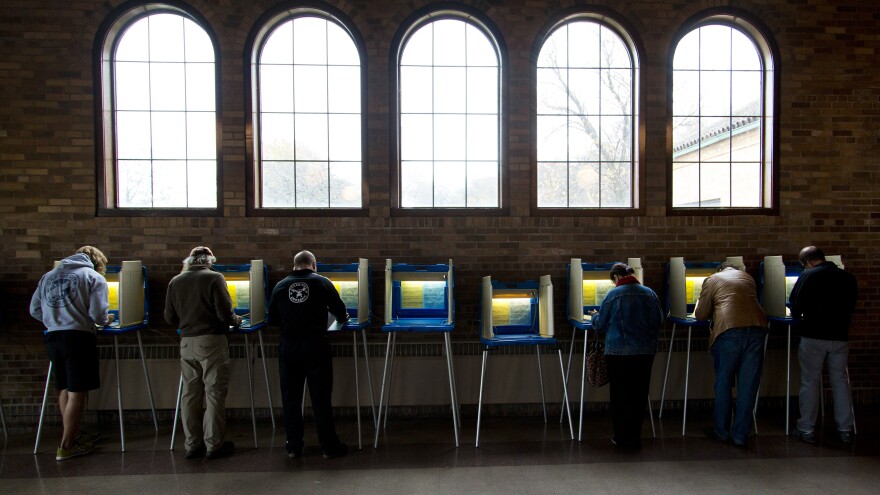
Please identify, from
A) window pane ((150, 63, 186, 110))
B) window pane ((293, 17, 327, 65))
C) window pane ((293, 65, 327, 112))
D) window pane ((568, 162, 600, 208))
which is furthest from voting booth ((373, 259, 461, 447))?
window pane ((150, 63, 186, 110))

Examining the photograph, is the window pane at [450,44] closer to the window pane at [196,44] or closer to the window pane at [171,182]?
the window pane at [196,44]

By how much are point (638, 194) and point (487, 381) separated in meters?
2.70

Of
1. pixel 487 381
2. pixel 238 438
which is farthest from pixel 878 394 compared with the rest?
pixel 238 438

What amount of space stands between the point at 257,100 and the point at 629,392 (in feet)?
16.1

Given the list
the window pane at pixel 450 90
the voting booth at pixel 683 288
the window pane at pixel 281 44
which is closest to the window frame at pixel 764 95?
the voting booth at pixel 683 288

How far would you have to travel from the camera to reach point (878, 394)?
19.5 ft

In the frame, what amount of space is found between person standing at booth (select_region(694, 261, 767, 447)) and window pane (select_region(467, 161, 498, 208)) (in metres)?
2.40

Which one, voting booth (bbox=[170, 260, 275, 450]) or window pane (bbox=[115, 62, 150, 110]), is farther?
window pane (bbox=[115, 62, 150, 110])

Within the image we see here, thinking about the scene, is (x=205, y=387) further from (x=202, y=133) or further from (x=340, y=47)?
(x=340, y=47)

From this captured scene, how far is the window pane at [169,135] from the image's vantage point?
5848 millimetres

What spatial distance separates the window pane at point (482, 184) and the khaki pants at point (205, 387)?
3.04m

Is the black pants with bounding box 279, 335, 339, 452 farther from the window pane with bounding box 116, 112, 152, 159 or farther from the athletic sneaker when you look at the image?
the window pane with bounding box 116, 112, 152, 159

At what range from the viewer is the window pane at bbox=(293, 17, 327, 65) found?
5.87 meters

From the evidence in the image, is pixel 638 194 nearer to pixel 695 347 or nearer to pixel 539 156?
pixel 539 156
